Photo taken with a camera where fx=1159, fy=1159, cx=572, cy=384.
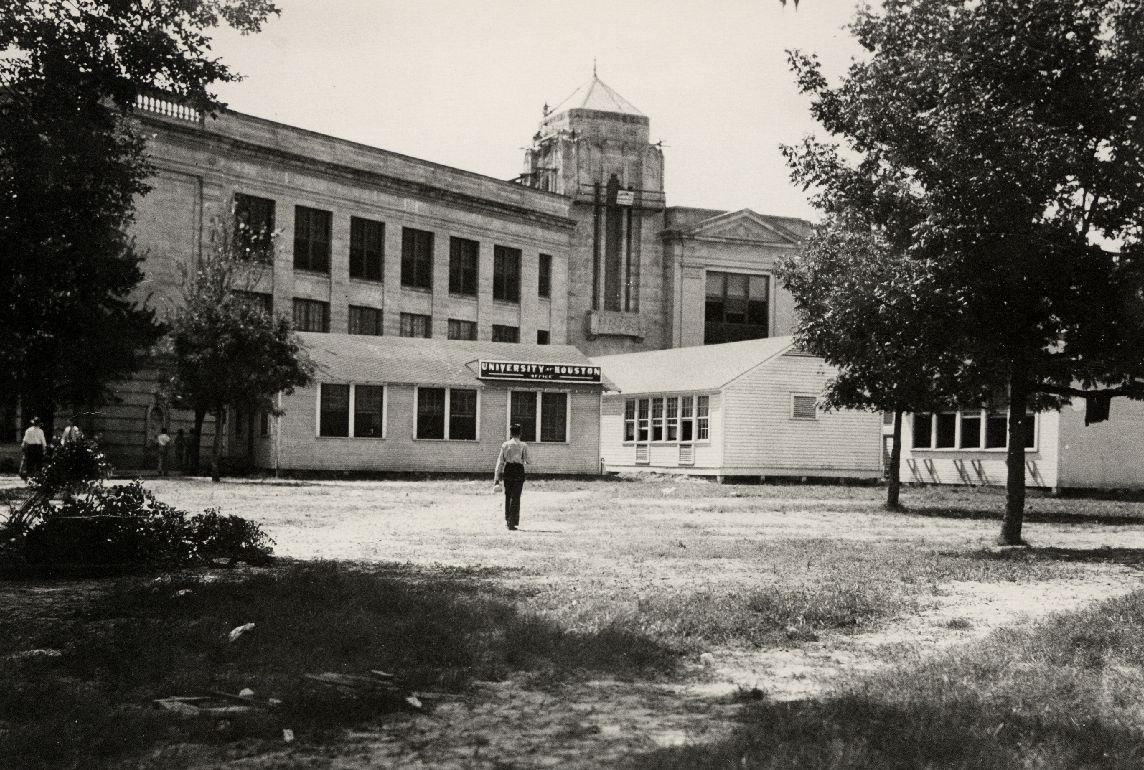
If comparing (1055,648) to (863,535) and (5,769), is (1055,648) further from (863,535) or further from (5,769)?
(863,535)

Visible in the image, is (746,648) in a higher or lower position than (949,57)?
lower

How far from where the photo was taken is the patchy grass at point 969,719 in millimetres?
5246

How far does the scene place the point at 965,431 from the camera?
3738 centimetres

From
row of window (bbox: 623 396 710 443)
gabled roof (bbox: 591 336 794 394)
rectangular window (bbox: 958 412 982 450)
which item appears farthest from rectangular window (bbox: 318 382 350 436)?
rectangular window (bbox: 958 412 982 450)

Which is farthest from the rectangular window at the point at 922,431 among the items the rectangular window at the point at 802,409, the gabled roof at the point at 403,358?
Answer: the gabled roof at the point at 403,358

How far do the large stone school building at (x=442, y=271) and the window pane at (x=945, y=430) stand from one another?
7582 mm

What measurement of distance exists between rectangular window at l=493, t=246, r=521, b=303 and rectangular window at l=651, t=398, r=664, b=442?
12.8m

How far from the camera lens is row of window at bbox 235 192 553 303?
42.8 meters

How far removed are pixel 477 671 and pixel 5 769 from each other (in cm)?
277

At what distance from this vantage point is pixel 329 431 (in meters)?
35.5

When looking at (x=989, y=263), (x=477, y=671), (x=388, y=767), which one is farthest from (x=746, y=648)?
(x=989, y=263)

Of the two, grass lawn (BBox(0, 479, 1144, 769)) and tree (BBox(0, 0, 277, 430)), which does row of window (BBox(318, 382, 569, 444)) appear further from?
tree (BBox(0, 0, 277, 430))

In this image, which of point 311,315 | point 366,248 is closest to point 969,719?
point 311,315

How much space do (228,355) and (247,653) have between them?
24324 millimetres
